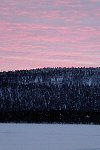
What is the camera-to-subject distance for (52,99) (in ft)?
11.8

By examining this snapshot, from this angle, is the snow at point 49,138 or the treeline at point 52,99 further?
the treeline at point 52,99

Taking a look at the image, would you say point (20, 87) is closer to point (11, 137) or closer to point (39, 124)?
point (39, 124)

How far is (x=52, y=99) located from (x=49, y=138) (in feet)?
2.70

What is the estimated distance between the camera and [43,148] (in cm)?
256

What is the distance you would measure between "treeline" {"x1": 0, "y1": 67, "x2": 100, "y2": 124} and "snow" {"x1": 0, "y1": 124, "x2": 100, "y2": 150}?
0.32 meters

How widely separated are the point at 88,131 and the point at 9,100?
1166mm

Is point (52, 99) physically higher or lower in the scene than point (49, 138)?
higher

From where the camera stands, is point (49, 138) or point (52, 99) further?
point (52, 99)

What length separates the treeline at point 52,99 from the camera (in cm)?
354

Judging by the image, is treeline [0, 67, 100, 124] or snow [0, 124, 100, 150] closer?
snow [0, 124, 100, 150]

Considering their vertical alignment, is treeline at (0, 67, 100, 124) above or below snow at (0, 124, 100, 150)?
above

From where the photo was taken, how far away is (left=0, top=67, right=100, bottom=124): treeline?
3.54 m

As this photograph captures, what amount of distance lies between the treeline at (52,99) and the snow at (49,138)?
32 centimetres

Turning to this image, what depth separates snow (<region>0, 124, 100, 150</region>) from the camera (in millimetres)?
2629
